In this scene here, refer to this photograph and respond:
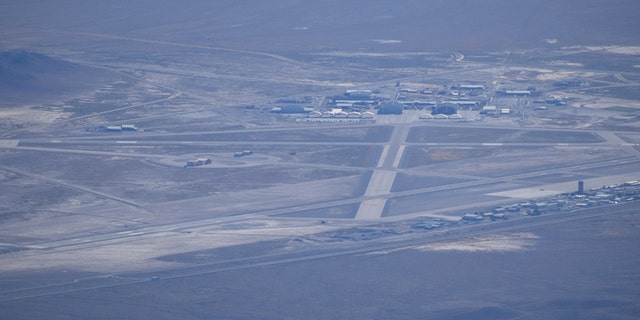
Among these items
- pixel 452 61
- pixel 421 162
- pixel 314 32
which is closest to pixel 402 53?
pixel 452 61

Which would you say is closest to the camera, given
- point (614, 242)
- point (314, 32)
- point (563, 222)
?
point (614, 242)

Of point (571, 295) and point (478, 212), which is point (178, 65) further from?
point (571, 295)

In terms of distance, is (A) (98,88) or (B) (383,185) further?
(A) (98,88)

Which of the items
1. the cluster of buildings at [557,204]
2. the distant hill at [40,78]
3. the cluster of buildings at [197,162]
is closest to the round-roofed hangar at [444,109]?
the cluster of buildings at [197,162]

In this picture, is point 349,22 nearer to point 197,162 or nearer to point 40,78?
point 40,78

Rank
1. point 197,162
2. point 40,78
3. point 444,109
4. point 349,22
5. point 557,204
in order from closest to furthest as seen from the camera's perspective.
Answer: point 557,204 < point 197,162 < point 444,109 < point 40,78 < point 349,22

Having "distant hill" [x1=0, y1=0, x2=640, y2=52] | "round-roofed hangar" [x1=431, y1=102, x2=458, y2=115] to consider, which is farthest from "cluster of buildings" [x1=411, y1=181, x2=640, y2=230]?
"distant hill" [x1=0, y1=0, x2=640, y2=52]

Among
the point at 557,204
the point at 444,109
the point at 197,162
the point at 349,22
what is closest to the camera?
the point at 557,204

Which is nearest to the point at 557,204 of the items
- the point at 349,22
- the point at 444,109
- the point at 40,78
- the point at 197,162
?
the point at 197,162

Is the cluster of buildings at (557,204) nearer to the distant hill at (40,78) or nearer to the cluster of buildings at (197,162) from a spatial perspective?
the cluster of buildings at (197,162)

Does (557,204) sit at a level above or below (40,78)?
below
